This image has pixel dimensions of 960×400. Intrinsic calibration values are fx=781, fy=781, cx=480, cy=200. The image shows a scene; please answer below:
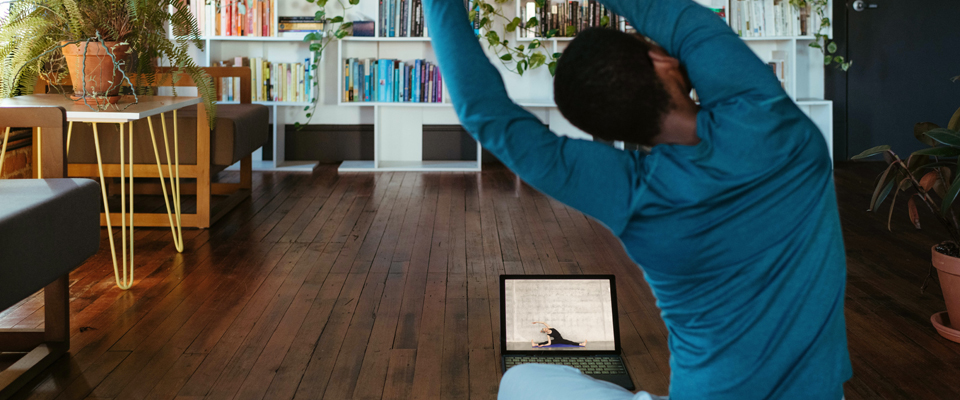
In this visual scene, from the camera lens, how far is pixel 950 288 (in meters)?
2.00

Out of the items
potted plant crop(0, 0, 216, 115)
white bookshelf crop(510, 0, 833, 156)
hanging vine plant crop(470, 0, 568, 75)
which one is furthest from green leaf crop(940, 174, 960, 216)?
white bookshelf crop(510, 0, 833, 156)

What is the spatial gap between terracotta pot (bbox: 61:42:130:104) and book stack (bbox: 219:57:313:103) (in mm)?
2380

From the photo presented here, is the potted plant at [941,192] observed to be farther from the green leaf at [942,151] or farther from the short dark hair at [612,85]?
the short dark hair at [612,85]

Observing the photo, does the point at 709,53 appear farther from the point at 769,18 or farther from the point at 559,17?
the point at 769,18

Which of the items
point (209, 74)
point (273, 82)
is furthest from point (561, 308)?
point (273, 82)

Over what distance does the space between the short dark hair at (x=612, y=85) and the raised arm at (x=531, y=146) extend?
0.10 ft

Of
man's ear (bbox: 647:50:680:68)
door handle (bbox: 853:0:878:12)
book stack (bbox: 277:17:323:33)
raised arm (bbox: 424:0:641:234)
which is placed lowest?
raised arm (bbox: 424:0:641:234)

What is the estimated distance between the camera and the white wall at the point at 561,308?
1.92 metres

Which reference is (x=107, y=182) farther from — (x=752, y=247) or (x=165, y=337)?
(x=752, y=247)

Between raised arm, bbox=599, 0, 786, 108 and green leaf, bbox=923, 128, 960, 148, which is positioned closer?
raised arm, bbox=599, 0, 786, 108

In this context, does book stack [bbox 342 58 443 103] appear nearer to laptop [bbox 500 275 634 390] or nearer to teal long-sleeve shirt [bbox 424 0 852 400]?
laptop [bbox 500 275 634 390]

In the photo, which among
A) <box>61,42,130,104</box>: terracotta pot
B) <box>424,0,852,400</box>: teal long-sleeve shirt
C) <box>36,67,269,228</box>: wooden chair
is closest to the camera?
<box>424,0,852,400</box>: teal long-sleeve shirt

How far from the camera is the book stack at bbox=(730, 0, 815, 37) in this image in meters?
4.88

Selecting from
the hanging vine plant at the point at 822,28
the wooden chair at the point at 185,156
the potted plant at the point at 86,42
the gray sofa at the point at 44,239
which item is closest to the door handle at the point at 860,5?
the hanging vine plant at the point at 822,28
